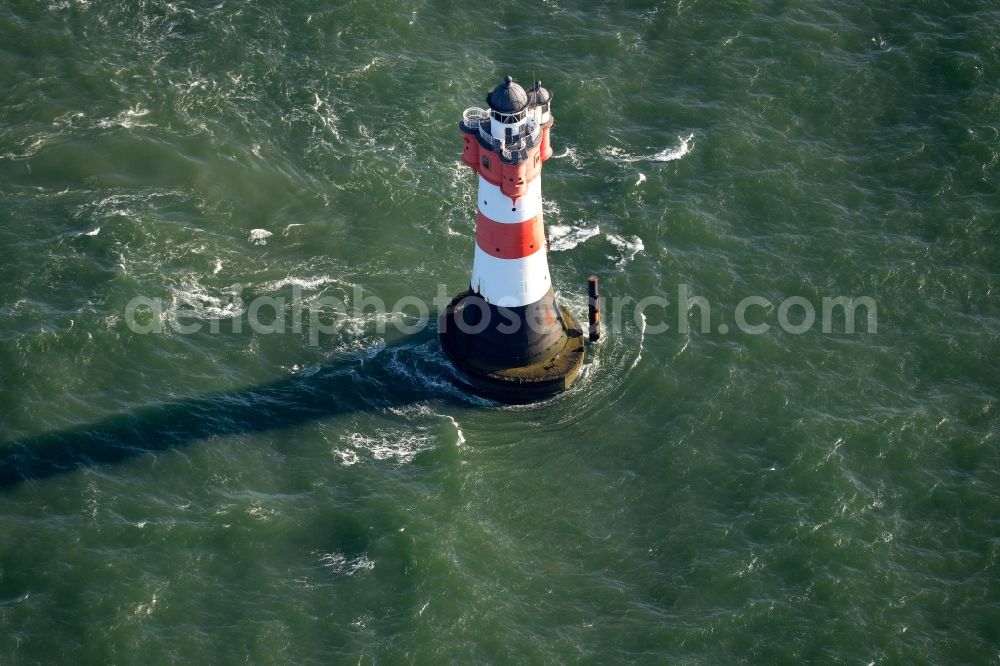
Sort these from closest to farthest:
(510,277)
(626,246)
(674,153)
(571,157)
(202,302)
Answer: (510,277) < (202,302) < (626,246) < (674,153) < (571,157)

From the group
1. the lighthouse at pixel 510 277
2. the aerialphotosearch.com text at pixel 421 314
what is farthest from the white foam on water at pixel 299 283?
the lighthouse at pixel 510 277

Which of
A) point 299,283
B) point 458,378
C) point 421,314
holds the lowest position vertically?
point 458,378

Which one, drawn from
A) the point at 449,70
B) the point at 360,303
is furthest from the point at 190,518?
the point at 449,70

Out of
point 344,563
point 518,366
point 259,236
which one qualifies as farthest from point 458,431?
point 259,236

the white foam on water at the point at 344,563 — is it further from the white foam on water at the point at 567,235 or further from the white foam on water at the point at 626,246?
the white foam on water at the point at 626,246

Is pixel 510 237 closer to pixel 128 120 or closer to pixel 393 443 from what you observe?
pixel 393 443

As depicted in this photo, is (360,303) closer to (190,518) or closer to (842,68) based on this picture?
(190,518)
